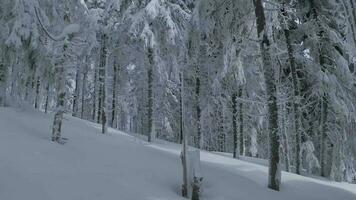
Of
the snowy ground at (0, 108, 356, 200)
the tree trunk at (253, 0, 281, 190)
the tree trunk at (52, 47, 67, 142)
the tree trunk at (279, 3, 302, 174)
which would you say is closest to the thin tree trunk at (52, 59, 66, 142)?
the tree trunk at (52, 47, 67, 142)

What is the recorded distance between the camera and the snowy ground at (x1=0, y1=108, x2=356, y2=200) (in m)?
9.02

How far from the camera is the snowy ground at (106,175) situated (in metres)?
9.02

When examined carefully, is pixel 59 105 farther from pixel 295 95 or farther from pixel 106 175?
pixel 295 95

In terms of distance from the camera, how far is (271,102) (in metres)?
11.8

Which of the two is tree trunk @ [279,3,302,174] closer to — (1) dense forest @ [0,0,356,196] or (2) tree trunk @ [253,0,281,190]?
(1) dense forest @ [0,0,356,196]

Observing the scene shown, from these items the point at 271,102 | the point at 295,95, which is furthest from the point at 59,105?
the point at 295,95

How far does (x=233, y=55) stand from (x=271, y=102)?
3.01 metres

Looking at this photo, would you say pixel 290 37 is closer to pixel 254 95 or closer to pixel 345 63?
pixel 345 63

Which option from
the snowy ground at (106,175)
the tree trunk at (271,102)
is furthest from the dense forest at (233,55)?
the snowy ground at (106,175)

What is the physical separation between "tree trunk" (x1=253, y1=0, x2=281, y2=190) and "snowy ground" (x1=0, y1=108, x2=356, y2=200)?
49 cm

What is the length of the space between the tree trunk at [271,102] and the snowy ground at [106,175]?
1.62 ft

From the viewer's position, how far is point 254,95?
22.4 meters

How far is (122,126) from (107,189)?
43.1m

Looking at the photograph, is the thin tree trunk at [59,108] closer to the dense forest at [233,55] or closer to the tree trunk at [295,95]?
the dense forest at [233,55]
